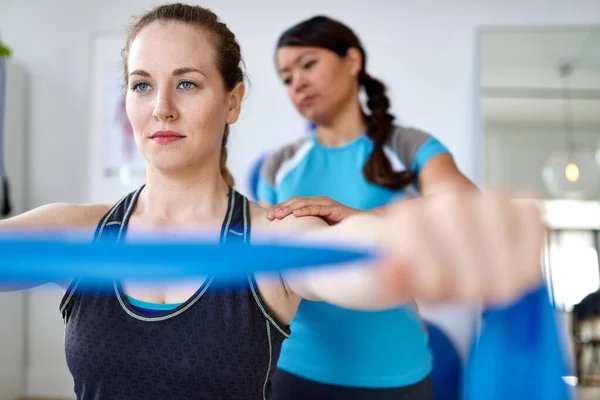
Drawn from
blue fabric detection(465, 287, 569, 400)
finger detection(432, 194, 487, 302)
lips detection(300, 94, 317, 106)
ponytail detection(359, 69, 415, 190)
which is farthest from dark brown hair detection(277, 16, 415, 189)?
finger detection(432, 194, 487, 302)

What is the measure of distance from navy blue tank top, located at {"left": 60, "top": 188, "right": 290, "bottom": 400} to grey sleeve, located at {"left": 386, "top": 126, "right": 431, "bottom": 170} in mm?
711

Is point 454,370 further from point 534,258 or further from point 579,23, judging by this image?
point 534,258

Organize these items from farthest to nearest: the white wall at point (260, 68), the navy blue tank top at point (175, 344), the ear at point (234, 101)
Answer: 1. the white wall at point (260, 68)
2. the ear at point (234, 101)
3. the navy blue tank top at point (175, 344)

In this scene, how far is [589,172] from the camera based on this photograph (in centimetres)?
339

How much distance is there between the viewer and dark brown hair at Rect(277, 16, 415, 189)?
1.54 metres

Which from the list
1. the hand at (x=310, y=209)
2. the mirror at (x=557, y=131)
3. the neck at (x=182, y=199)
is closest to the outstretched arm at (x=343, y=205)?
the hand at (x=310, y=209)

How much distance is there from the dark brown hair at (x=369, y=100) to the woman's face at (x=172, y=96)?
1.75 ft

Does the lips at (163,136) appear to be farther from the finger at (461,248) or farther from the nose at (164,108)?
the finger at (461,248)

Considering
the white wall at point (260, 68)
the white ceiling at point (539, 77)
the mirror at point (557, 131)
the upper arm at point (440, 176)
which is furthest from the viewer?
the white wall at point (260, 68)

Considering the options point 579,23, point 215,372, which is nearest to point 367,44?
point 579,23

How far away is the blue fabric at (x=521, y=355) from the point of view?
21.5 inches

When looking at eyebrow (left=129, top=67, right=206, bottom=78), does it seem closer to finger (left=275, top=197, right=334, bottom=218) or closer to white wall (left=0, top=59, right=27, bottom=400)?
finger (left=275, top=197, right=334, bottom=218)

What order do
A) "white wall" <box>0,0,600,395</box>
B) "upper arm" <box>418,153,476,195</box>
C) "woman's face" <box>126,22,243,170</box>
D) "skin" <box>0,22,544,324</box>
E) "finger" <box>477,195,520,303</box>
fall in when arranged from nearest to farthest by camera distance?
1. "finger" <box>477,195,520,303</box>
2. "skin" <box>0,22,544,324</box>
3. "woman's face" <box>126,22,243,170</box>
4. "upper arm" <box>418,153,476,195</box>
5. "white wall" <box>0,0,600,395</box>

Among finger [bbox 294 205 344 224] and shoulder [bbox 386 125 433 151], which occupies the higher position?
shoulder [bbox 386 125 433 151]
